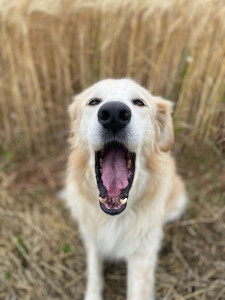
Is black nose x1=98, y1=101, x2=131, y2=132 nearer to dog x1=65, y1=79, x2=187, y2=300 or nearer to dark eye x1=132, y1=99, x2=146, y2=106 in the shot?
dog x1=65, y1=79, x2=187, y2=300

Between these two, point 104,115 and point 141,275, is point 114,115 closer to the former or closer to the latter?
point 104,115

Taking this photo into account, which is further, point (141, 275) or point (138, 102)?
point (141, 275)

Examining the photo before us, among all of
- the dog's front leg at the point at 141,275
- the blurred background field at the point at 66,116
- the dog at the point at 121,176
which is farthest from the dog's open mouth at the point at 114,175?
the blurred background field at the point at 66,116

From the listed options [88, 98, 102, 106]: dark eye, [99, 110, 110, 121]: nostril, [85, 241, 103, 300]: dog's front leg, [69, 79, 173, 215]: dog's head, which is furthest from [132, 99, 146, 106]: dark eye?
[85, 241, 103, 300]: dog's front leg

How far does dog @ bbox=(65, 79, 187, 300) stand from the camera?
1808 mm

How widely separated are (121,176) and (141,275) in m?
0.86

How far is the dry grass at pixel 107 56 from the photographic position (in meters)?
2.87

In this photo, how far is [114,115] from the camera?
5.53ft

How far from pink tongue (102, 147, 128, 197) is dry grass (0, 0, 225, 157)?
1094mm

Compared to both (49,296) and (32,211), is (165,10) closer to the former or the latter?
(32,211)

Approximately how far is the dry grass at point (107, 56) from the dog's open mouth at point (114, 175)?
3.50ft

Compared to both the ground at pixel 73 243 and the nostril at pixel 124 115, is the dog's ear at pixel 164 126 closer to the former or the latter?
the nostril at pixel 124 115

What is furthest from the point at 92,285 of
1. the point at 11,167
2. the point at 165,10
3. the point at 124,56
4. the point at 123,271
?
the point at 165,10

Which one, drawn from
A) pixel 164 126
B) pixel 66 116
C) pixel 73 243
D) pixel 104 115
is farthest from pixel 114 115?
pixel 66 116
